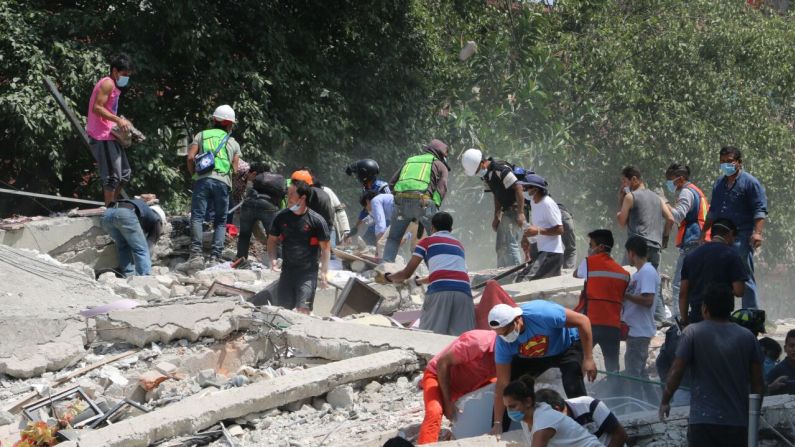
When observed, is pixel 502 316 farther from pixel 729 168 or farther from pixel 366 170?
pixel 366 170

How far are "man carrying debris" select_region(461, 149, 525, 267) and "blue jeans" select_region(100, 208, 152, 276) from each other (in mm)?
3548

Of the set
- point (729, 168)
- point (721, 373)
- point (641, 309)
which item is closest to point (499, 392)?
point (721, 373)

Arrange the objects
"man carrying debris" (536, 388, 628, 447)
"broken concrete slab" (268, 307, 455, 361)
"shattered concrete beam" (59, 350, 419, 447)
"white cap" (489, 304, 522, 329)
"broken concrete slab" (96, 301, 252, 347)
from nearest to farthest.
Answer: "man carrying debris" (536, 388, 628, 447) < "white cap" (489, 304, 522, 329) < "shattered concrete beam" (59, 350, 419, 447) < "broken concrete slab" (268, 307, 455, 361) < "broken concrete slab" (96, 301, 252, 347)

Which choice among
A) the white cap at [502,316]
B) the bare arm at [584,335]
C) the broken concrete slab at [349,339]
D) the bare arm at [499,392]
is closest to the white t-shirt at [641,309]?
the broken concrete slab at [349,339]

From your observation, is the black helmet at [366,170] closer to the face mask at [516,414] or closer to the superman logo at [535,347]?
the superman logo at [535,347]

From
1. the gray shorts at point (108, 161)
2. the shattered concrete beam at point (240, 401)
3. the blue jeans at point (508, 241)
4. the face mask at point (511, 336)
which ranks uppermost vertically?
the gray shorts at point (108, 161)

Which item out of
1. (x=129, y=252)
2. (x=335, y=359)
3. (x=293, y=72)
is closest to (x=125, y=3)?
(x=293, y=72)

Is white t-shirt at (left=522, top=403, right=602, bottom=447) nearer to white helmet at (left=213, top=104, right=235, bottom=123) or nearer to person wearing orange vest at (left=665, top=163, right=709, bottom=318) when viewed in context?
person wearing orange vest at (left=665, top=163, right=709, bottom=318)

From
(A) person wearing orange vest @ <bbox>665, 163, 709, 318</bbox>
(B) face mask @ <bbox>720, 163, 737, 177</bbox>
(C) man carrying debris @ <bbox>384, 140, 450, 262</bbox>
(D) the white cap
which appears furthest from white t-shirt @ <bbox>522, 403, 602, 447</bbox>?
(C) man carrying debris @ <bbox>384, 140, 450, 262</bbox>

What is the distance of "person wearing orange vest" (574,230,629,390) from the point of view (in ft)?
26.0

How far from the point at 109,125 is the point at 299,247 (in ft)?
8.94

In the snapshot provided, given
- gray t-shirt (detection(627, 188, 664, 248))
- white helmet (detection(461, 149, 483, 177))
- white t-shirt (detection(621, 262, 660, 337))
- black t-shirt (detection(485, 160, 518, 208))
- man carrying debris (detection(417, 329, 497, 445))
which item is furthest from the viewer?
white helmet (detection(461, 149, 483, 177))

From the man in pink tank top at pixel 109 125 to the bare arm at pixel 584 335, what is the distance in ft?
20.0

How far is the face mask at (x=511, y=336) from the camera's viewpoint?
6043 millimetres
